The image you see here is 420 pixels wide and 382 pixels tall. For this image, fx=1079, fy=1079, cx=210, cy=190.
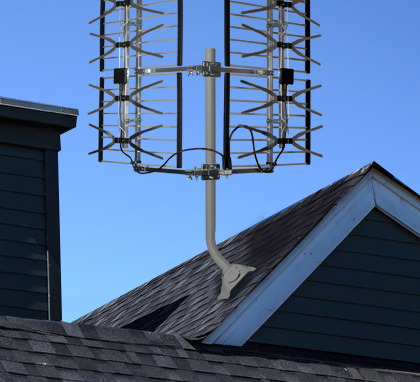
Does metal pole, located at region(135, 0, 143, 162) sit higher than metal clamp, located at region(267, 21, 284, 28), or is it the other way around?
metal clamp, located at region(267, 21, 284, 28)

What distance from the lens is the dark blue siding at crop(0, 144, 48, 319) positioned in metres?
12.3

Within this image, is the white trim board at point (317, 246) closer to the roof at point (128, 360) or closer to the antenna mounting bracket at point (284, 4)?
the roof at point (128, 360)

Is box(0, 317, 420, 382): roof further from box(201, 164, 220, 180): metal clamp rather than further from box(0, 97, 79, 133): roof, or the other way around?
box(0, 97, 79, 133): roof

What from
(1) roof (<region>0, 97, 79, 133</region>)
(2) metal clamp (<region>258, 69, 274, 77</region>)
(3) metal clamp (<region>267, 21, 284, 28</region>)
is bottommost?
(1) roof (<region>0, 97, 79, 133</region>)

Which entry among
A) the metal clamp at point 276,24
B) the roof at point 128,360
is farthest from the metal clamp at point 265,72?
the roof at point 128,360

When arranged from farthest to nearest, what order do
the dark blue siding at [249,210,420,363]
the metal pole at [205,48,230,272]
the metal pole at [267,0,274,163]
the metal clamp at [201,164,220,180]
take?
the metal pole at [267,0,274,163]
the metal pole at [205,48,230,272]
the metal clamp at [201,164,220,180]
the dark blue siding at [249,210,420,363]

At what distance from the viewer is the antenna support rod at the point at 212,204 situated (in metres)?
12.1

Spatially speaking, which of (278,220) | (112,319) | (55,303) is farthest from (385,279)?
(112,319)

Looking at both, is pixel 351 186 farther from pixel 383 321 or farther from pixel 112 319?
pixel 112 319

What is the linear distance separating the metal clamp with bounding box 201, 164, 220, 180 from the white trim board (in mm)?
1225

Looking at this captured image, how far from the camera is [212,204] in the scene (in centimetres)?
1233

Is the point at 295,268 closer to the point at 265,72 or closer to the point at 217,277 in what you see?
the point at 217,277

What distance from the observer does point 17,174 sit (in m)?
12.7

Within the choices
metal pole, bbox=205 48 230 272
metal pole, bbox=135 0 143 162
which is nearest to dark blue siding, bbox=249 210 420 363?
metal pole, bbox=205 48 230 272
